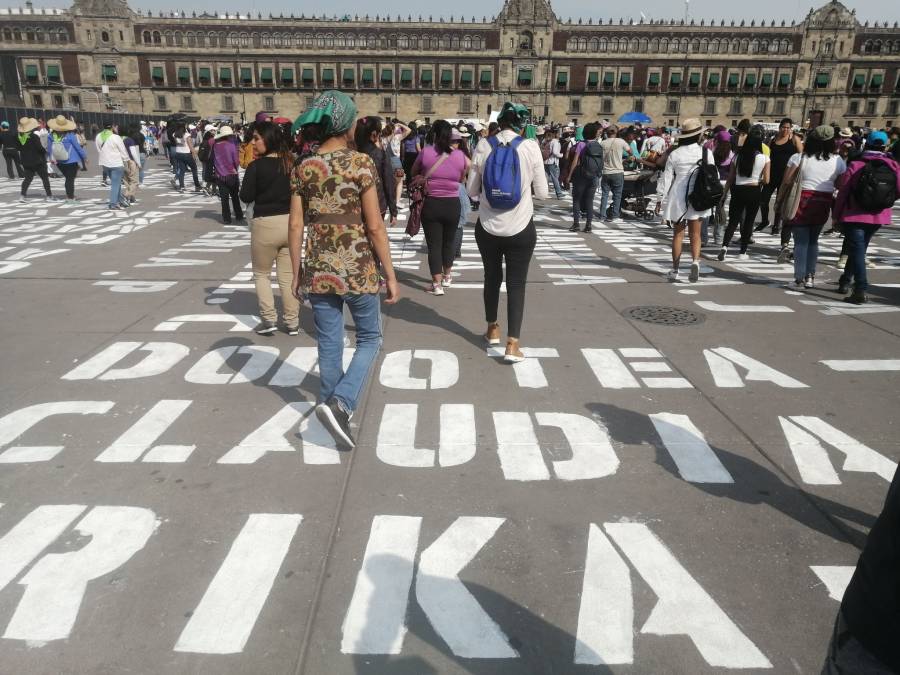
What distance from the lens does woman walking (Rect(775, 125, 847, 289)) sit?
22.5 ft

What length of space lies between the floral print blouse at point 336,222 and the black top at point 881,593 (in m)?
2.58

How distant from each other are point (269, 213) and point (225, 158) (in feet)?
19.9

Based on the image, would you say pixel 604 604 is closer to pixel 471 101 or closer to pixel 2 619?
pixel 2 619

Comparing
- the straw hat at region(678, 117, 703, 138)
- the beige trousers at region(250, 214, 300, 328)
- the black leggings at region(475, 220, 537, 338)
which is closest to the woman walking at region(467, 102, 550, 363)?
the black leggings at region(475, 220, 537, 338)

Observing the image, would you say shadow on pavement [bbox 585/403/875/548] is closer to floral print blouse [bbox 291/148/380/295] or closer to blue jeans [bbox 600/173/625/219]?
floral print blouse [bbox 291/148/380/295]

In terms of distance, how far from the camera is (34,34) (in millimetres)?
67188

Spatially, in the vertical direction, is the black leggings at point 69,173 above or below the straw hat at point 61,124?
below

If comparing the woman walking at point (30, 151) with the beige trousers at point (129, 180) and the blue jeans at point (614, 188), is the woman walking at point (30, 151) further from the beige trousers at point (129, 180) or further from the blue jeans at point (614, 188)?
the blue jeans at point (614, 188)

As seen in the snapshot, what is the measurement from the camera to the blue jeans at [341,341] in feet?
11.3

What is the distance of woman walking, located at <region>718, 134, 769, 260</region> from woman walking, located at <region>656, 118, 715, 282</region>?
1556 millimetres

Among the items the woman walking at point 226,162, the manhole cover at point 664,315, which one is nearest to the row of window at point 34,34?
the woman walking at point 226,162

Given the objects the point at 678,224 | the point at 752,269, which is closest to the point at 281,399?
the point at 678,224

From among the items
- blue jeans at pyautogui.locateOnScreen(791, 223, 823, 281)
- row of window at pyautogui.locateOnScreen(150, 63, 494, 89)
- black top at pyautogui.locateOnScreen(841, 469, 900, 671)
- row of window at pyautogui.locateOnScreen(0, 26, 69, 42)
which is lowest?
blue jeans at pyautogui.locateOnScreen(791, 223, 823, 281)

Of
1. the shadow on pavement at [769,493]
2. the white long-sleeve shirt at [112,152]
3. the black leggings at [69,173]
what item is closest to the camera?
the shadow on pavement at [769,493]
